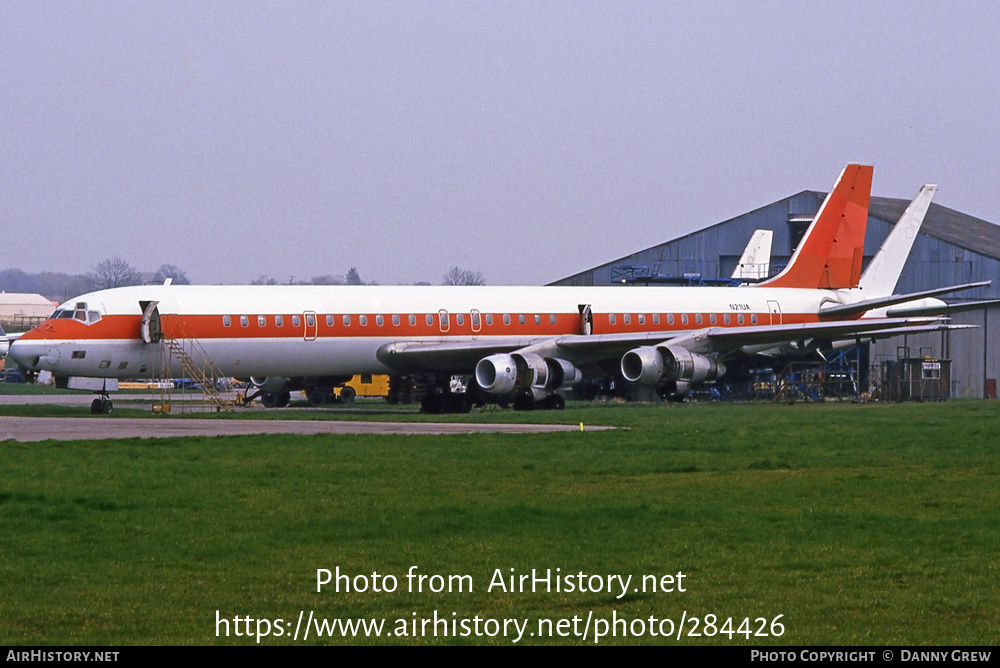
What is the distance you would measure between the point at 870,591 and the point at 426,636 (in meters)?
3.93

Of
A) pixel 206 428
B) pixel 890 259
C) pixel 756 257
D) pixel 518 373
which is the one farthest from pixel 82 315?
pixel 756 257

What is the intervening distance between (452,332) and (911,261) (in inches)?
1287

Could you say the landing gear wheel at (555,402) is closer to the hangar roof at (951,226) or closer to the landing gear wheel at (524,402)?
the landing gear wheel at (524,402)

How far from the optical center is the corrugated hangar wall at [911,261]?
65.7 m

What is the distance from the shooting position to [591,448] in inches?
967

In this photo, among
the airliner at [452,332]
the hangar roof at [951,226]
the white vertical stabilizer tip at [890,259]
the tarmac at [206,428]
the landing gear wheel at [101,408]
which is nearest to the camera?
the tarmac at [206,428]

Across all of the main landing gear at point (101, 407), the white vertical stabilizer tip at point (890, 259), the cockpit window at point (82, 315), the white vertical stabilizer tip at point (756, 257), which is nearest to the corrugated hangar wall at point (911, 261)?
the white vertical stabilizer tip at point (756, 257)

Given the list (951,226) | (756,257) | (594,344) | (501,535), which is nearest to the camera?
(501,535)

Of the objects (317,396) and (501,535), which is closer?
(501,535)

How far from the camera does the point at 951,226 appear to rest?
75688 millimetres

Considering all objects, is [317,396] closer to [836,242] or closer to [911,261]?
[836,242]

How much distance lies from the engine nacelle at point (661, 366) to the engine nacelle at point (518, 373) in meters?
1.94
